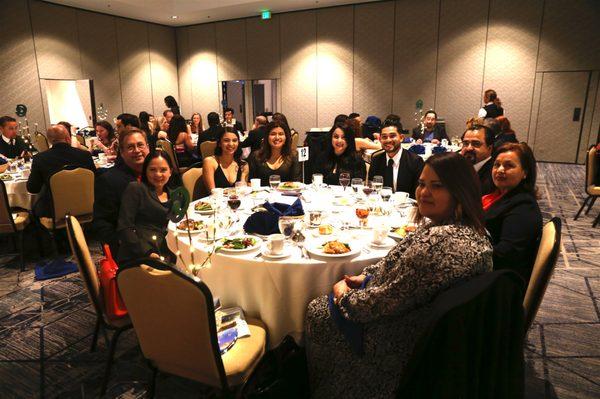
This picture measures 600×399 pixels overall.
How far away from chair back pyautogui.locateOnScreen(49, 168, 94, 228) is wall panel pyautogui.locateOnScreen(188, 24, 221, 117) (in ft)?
29.0

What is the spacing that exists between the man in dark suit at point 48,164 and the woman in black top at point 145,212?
1.87 meters

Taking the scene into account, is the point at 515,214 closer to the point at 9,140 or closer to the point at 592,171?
the point at 592,171

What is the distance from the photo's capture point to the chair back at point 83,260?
6.91ft

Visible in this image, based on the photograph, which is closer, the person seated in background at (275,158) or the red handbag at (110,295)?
Answer: the red handbag at (110,295)

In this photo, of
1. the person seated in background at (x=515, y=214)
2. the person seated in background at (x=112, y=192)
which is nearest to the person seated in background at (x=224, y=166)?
the person seated in background at (x=112, y=192)

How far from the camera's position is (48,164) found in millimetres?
4176

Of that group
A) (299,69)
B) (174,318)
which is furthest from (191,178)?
(299,69)

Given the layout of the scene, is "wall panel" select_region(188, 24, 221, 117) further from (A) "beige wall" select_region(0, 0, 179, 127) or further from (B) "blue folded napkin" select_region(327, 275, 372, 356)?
(B) "blue folded napkin" select_region(327, 275, 372, 356)

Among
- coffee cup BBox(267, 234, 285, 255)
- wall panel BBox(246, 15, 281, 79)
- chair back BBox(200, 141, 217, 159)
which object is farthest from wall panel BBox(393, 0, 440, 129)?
coffee cup BBox(267, 234, 285, 255)

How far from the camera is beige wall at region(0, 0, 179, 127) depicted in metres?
8.98

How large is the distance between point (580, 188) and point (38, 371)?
26.9ft

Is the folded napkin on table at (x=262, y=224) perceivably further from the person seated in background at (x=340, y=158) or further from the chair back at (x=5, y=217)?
the chair back at (x=5, y=217)

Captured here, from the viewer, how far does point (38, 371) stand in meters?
2.64

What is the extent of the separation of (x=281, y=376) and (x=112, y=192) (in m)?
1.72
